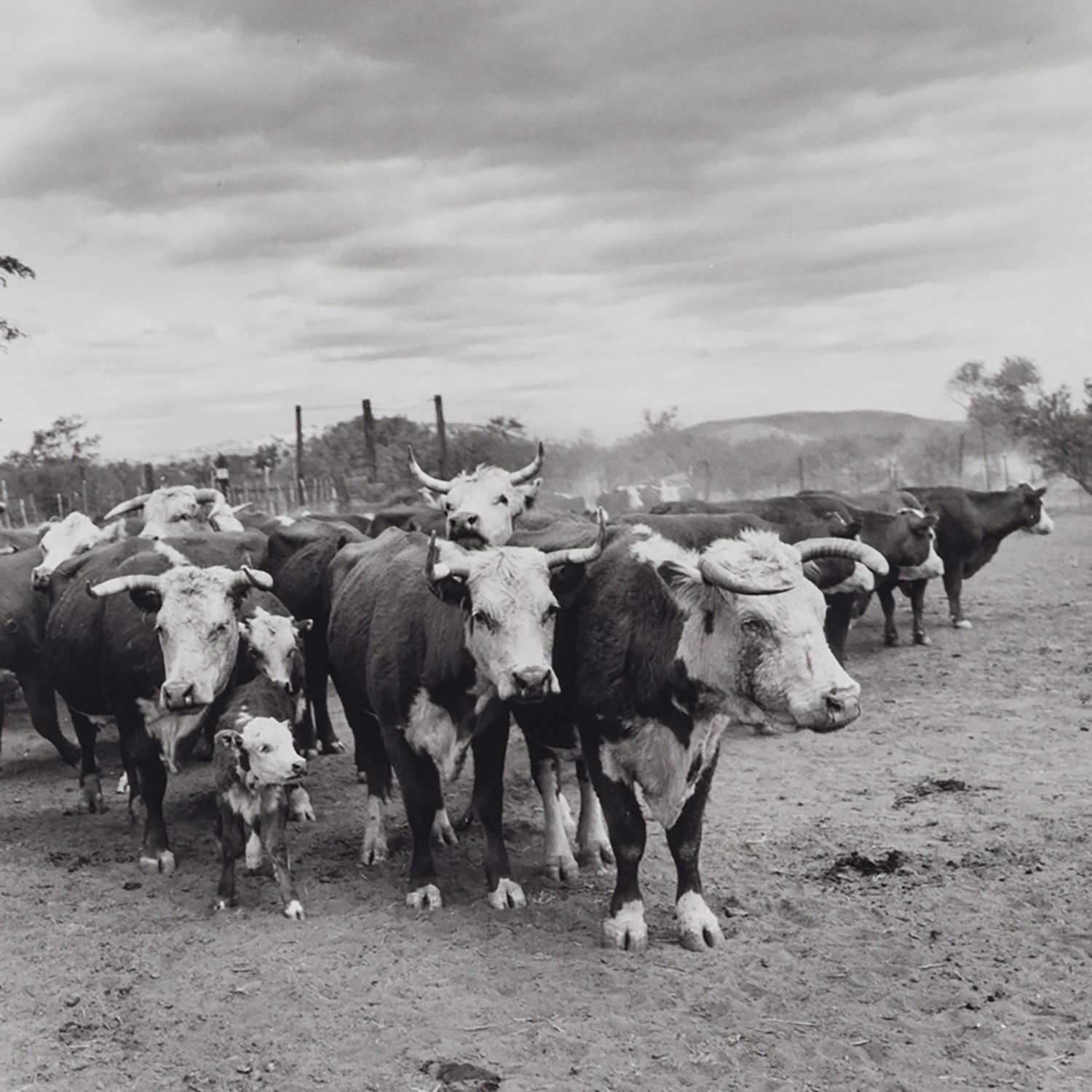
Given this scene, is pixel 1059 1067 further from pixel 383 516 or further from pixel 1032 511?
pixel 1032 511

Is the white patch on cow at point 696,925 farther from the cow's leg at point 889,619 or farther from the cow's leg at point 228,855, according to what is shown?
the cow's leg at point 889,619

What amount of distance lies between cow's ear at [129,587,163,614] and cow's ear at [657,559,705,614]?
2.80m

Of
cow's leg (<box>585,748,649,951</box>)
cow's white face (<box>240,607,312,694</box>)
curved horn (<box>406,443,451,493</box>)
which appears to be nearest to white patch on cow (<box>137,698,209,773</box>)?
cow's white face (<box>240,607,312,694</box>)

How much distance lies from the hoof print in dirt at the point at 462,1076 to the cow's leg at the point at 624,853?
1.19m

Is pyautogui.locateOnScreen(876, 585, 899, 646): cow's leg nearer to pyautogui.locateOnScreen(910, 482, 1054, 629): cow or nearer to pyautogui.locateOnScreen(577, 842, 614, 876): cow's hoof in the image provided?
pyautogui.locateOnScreen(910, 482, 1054, 629): cow

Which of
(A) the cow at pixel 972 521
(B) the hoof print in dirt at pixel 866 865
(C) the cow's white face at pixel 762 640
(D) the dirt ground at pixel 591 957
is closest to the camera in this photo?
(D) the dirt ground at pixel 591 957

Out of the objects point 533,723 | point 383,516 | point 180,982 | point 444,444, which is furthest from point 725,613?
point 444,444

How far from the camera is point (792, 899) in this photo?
5.59m

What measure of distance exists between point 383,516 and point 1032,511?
890cm

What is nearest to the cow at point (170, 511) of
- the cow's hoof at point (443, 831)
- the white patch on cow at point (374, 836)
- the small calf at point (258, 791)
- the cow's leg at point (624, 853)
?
the white patch on cow at point (374, 836)

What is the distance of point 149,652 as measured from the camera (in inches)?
256

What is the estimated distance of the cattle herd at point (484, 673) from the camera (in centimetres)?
492

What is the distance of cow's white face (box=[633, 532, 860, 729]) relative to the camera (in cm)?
457

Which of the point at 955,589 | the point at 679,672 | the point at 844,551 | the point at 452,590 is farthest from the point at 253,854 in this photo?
the point at 955,589
